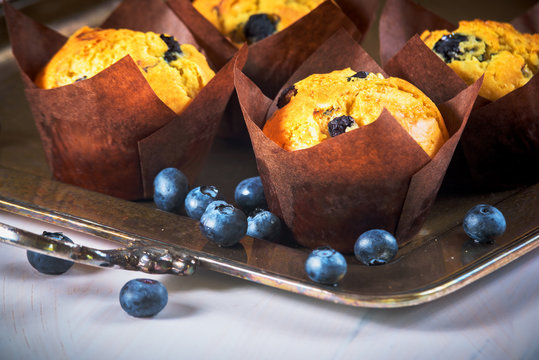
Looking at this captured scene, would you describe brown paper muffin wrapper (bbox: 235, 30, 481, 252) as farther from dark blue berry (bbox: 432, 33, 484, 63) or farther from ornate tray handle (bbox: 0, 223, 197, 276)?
ornate tray handle (bbox: 0, 223, 197, 276)

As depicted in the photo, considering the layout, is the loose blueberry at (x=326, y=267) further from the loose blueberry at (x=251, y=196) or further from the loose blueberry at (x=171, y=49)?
the loose blueberry at (x=171, y=49)

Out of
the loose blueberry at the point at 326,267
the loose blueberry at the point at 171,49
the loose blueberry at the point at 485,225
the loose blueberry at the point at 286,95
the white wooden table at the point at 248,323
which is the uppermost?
the loose blueberry at the point at 171,49

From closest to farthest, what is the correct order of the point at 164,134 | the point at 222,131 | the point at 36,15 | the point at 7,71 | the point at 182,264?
the point at 182,264 → the point at 164,134 → the point at 222,131 → the point at 7,71 → the point at 36,15

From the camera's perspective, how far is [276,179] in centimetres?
135

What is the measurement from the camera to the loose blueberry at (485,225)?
4.17 feet

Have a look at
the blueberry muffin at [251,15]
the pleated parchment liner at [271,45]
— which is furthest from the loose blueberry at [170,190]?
the blueberry muffin at [251,15]

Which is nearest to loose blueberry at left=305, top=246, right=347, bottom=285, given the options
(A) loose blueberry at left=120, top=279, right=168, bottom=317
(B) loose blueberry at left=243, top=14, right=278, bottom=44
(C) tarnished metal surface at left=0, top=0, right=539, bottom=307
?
(C) tarnished metal surface at left=0, top=0, right=539, bottom=307

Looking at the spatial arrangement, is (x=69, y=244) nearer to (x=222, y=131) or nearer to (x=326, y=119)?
(x=326, y=119)

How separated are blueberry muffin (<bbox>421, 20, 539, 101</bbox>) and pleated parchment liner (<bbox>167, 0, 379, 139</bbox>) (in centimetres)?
28

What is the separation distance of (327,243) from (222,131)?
2.05 feet

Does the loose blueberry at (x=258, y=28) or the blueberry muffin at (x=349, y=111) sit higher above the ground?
the loose blueberry at (x=258, y=28)

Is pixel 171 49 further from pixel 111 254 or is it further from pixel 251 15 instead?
pixel 111 254

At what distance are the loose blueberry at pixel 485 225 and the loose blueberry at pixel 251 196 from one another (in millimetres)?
451

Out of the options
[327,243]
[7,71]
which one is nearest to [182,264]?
[327,243]
